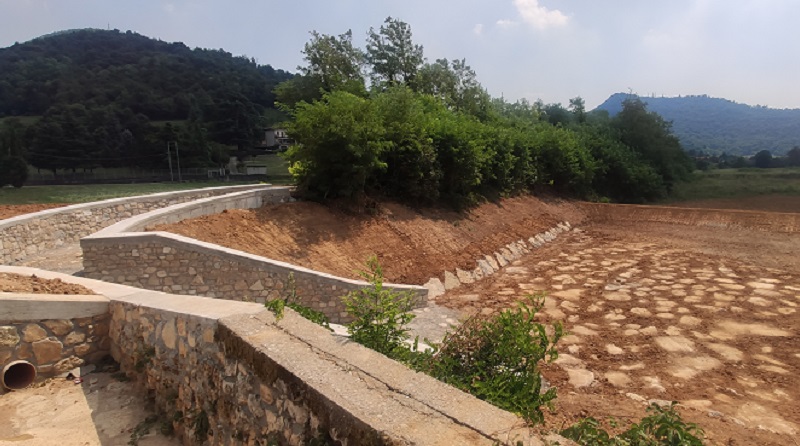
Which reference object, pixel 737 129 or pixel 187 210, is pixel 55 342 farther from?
pixel 737 129

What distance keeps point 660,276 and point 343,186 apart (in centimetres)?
725

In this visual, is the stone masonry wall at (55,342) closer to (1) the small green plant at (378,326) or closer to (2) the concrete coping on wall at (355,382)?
(2) the concrete coping on wall at (355,382)

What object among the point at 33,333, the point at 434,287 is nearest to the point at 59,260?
the point at 33,333

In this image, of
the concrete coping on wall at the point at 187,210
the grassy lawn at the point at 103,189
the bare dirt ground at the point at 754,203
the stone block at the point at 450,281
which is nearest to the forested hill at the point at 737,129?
the bare dirt ground at the point at 754,203

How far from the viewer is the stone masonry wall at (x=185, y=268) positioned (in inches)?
252

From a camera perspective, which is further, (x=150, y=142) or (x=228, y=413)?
(x=150, y=142)

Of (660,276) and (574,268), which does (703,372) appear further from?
(574,268)

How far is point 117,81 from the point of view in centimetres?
6700

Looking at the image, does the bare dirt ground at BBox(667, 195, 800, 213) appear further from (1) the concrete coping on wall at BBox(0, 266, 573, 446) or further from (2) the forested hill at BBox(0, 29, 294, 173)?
(2) the forested hill at BBox(0, 29, 294, 173)

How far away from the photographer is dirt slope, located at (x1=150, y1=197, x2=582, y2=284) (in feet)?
27.5

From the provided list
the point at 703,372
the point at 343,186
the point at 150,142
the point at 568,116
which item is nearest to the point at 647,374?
the point at 703,372

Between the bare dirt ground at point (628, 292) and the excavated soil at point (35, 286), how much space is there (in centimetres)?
367

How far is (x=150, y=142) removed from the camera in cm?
4912

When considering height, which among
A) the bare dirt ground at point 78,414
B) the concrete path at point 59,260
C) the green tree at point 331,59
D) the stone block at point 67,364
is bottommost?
the concrete path at point 59,260
